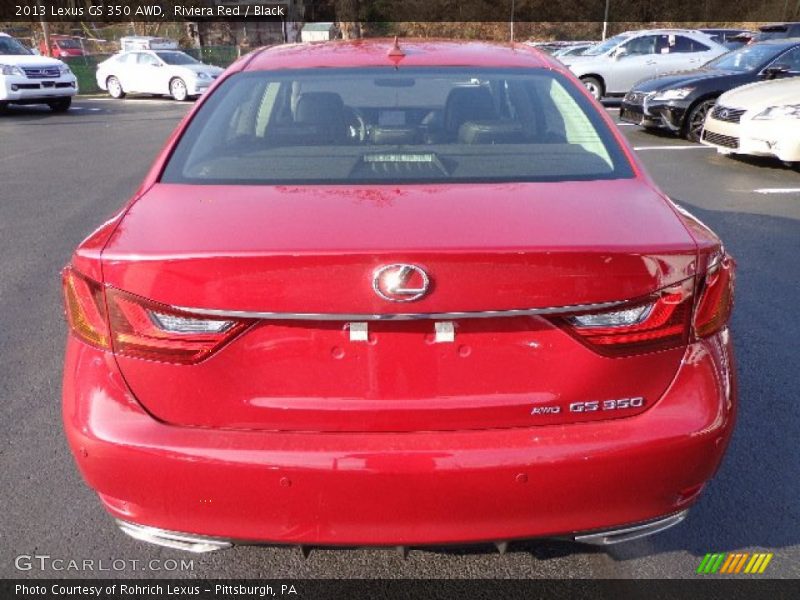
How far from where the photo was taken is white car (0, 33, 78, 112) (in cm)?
1605

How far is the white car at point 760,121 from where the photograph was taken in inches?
328

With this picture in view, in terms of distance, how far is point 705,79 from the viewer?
1109cm

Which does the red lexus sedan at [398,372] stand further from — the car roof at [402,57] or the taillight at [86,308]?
the car roof at [402,57]

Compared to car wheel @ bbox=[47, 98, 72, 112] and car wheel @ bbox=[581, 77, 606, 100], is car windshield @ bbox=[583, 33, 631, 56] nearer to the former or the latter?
car wheel @ bbox=[581, 77, 606, 100]

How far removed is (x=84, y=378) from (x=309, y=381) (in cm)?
62

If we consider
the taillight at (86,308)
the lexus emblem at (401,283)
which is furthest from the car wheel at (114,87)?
the lexus emblem at (401,283)

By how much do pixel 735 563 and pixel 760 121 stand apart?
7.61 metres

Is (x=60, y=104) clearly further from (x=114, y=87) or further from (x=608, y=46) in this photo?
(x=608, y=46)

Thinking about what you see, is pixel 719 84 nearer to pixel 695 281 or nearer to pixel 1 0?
pixel 695 281

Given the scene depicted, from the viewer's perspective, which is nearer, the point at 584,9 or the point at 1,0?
the point at 1,0

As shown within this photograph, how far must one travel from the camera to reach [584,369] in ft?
5.88

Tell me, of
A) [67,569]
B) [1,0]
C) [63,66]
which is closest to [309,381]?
[67,569]

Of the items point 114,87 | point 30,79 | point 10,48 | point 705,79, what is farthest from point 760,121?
point 114,87

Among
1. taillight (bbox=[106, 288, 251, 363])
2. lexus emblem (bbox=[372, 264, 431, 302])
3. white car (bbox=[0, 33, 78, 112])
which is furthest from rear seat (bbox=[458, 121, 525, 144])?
white car (bbox=[0, 33, 78, 112])
